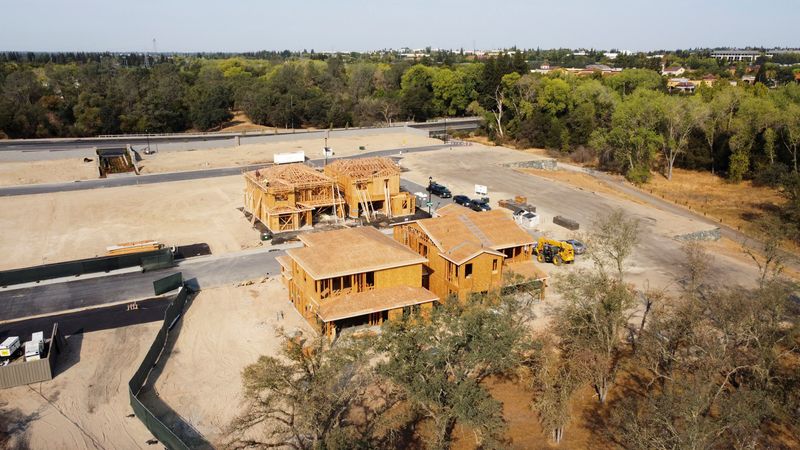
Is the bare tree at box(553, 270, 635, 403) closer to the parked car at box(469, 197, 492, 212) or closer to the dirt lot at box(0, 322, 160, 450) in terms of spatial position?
the dirt lot at box(0, 322, 160, 450)

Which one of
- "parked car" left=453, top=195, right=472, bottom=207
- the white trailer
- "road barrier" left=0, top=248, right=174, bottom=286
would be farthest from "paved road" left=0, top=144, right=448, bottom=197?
"road barrier" left=0, top=248, right=174, bottom=286

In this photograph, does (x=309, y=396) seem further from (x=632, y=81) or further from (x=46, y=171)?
(x=632, y=81)

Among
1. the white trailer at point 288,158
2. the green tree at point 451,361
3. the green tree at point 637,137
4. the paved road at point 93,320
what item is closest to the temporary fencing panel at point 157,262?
the paved road at point 93,320

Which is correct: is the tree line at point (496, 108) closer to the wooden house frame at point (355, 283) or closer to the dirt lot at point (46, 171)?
the dirt lot at point (46, 171)

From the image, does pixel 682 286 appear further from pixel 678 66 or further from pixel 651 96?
pixel 678 66

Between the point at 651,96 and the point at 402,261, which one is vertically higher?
the point at 651,96

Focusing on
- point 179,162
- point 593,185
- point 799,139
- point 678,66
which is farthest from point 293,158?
point 678,66
